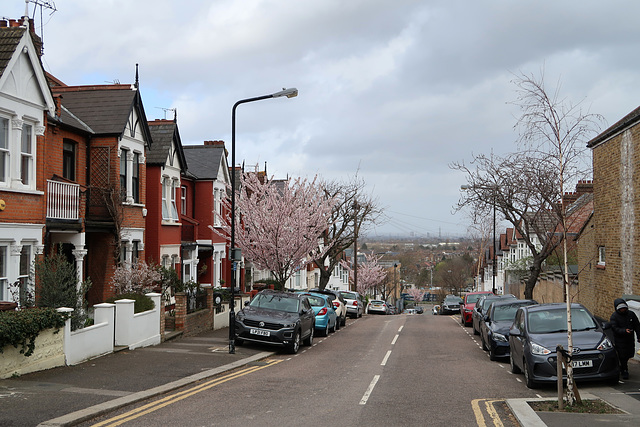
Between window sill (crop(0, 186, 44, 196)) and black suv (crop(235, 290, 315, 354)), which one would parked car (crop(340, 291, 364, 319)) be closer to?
black suv (crop(235, 290, 315, 354))

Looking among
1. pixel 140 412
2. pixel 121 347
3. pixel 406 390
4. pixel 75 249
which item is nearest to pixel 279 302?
pixel 121 347

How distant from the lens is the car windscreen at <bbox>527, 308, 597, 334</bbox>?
12617 mm

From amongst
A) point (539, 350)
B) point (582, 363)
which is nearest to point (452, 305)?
point (539, 350)

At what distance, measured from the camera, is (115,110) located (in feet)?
70.7

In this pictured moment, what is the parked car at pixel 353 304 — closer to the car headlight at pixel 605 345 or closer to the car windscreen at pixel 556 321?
the car windscreen at pixel 556 321

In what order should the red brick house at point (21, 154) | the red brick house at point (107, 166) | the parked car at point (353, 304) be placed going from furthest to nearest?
the parked car at point (353, 304) → the red brick house at point (107, 166) → the red brick house at point (21, 154)

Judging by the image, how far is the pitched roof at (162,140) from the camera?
2509 centimetres

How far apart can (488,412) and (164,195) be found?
19.2 m

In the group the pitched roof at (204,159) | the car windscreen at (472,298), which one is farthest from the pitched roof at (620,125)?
the pitched roof at (204,159)

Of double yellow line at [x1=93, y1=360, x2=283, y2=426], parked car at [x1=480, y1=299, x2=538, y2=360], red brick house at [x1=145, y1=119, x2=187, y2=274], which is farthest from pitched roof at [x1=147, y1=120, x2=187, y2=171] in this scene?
parked car at [x1=480, y1=299, x2=538, y2=360]

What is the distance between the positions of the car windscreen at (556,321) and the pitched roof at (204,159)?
2110 centimetres

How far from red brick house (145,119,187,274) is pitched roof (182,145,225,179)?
11.3 feet

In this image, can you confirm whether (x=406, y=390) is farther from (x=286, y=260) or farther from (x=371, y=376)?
(x=286, y=260)

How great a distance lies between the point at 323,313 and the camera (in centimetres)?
2334
